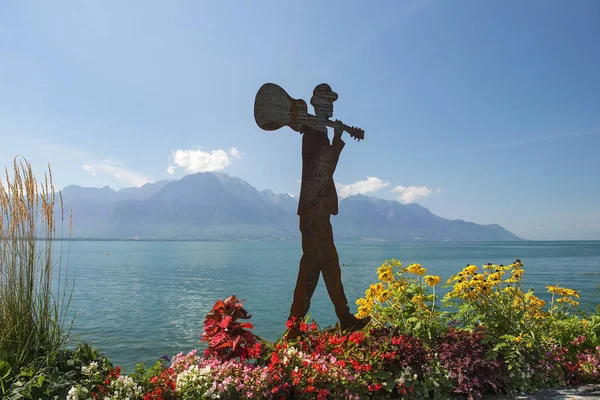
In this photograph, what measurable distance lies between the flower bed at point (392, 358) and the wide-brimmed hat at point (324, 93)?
2.89 metres

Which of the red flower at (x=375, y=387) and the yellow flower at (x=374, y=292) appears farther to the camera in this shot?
the yellow flower at (x=374, y=292)

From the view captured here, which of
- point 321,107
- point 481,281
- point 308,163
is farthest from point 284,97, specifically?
point 481,281

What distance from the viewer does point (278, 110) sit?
561 cm

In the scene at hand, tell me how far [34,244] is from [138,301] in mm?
22145

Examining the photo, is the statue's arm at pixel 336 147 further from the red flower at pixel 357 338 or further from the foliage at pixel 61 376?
the foliage at pixel 61 376

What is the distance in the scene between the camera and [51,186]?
4891 millimetres

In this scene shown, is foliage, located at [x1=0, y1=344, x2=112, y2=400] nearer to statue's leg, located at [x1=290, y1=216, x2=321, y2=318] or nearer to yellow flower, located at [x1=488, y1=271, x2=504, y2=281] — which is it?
statue's leg, located at [x1=290, y1=216, x2=321, y2=318]

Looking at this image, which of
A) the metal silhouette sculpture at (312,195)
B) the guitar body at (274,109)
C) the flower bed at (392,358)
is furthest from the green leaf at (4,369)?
the guitar body at (274,109)

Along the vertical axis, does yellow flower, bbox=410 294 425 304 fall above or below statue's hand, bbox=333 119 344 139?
below

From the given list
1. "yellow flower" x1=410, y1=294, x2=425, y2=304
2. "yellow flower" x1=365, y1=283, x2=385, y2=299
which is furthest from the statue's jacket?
"yellow flower" x1=410, y1=294, x2=425, y2=304

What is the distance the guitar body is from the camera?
5.57 m

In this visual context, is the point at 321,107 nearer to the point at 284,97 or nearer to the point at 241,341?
the point at 284,97

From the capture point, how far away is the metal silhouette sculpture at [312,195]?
5.58 meters

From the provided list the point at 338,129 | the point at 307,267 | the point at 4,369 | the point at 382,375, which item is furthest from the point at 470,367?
the point at 4,369
